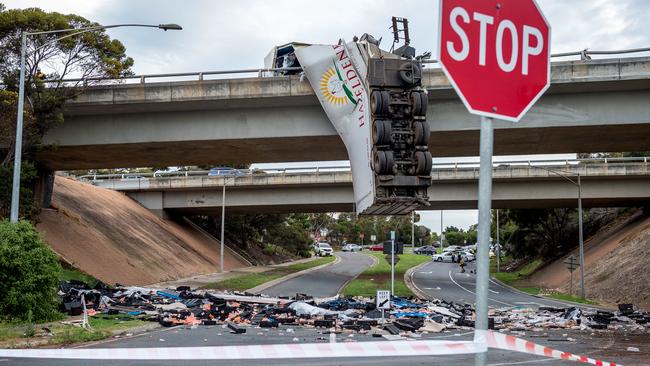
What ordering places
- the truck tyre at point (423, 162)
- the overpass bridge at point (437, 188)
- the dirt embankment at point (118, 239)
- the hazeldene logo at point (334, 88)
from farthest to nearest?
the overpass bridge at point (437, 188) < the dirt embankment at point (118, 239) < the hazeldene logo at point (334, 88) < the truck tyre at point (423, 162)

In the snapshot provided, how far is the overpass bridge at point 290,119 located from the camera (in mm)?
20312

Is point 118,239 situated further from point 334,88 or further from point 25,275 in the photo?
point 334,88

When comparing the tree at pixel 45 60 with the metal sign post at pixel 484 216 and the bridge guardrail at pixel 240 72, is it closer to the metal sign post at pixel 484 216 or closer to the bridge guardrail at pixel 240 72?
the bridge guardrail at pixel 240 72

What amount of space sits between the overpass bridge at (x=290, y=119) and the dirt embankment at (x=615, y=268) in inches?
418

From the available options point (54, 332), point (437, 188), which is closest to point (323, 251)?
point (437, 188)

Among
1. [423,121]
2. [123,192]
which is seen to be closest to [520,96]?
[423,121]

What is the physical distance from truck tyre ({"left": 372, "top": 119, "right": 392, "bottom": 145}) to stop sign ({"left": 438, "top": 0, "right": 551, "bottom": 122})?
1456cm

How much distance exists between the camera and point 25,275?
16344 mm

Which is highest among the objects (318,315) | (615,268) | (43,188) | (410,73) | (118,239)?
(410,73)

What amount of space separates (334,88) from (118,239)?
75.4 ft

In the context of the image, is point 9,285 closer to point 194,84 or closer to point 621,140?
point 194,84

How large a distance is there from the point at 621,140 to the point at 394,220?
370 feet

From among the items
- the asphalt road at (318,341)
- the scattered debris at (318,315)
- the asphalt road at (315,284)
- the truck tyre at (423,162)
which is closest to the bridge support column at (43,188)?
the scattered debris at (318,315)

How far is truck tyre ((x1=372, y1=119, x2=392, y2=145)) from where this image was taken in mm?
17422
